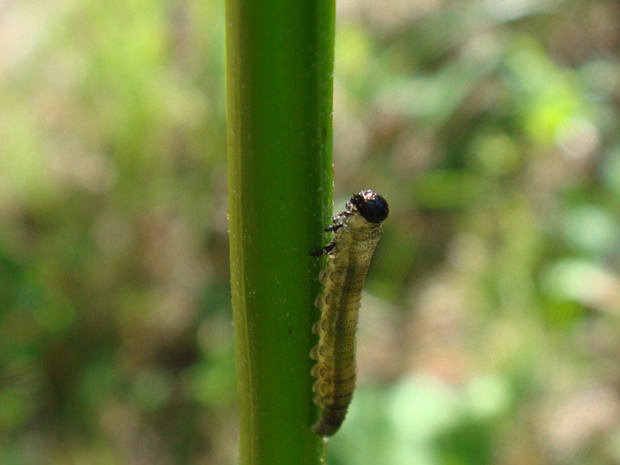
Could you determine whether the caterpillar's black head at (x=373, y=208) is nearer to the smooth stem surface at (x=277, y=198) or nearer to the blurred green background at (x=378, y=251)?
the smooth stem surface at (x=277, y=198)

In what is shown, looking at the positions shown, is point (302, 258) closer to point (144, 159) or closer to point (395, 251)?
point (144, 159)

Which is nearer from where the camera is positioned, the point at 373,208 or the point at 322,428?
the point at 322,428

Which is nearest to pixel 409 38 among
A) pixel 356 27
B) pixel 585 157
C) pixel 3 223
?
pixel 356 27

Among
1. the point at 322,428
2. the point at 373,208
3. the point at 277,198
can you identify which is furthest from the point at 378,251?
the point at 277,198

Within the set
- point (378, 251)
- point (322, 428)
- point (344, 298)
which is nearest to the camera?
point (322, 428)

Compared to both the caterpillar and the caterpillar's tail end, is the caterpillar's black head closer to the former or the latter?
the caterpillar

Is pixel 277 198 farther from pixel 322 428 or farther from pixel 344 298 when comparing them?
pixel 344 298

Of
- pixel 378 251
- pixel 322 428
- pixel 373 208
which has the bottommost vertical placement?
pixel 378 251
